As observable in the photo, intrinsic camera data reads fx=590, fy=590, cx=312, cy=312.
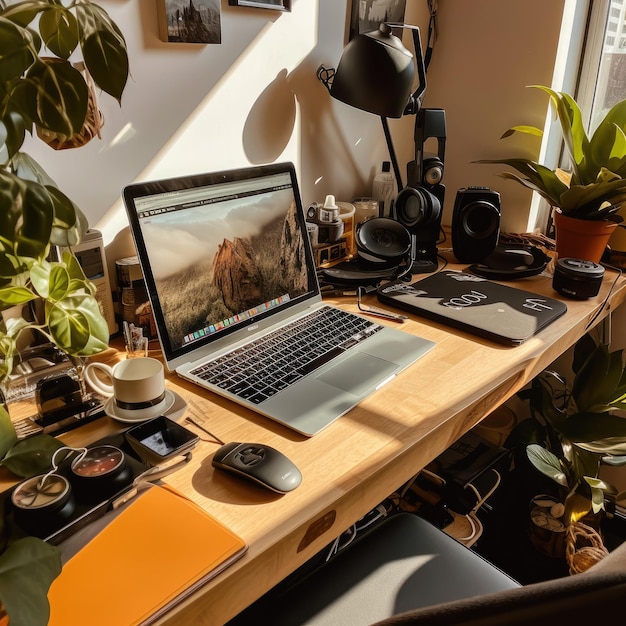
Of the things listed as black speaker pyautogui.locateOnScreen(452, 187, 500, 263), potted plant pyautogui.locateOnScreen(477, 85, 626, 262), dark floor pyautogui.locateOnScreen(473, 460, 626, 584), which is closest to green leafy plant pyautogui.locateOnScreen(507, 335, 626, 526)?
dark floor pyautogui.locateOnScreen(473, 460, 626, 584)

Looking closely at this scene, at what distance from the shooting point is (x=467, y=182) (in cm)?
194

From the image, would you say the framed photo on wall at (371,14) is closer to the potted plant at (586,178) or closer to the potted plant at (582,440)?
the potted plant at (586,178)

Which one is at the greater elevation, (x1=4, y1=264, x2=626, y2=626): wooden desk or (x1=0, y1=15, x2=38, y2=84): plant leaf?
(x1=0, y1=15, x2=38, y2=84): plant leaf

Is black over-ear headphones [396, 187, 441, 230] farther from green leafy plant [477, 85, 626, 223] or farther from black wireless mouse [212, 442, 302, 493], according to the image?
black wireless mouse [212, 442, 302, 493]

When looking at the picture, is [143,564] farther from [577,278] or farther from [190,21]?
[577,278]

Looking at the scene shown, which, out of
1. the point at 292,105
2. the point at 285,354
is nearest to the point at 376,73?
the point at 292,105

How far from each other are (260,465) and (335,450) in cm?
13

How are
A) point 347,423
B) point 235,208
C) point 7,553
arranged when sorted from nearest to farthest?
1. point 7,553
2. point 347,423
3. point 235,208

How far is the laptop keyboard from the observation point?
3.33 feet

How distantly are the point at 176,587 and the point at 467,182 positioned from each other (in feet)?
5.36

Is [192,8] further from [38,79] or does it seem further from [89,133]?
[38,79]

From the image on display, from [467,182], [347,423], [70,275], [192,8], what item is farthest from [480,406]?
[467,182]

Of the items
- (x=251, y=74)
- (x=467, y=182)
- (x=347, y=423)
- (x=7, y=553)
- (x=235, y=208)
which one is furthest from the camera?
(x=467, y=182)

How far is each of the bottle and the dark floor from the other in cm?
92
